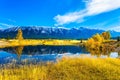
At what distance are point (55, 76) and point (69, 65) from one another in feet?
13.5

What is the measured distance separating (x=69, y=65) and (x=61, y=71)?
8.69 ft

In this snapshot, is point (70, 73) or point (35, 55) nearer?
point (70, 73)

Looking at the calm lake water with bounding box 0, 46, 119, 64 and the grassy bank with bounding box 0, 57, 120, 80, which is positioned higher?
the calm lake water with bounding box 0, 46, 119, 64

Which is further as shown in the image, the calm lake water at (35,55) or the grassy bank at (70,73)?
the calm lake water at (35,55)

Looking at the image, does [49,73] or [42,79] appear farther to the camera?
[49,73]

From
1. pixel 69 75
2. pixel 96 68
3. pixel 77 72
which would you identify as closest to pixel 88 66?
pixel 96 68

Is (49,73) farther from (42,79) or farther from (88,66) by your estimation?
(88,66)

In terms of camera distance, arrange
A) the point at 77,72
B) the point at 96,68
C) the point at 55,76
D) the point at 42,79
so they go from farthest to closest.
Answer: the point at 96,68 → the point at 77,72 → the point at 55,76 → the point at 42,79

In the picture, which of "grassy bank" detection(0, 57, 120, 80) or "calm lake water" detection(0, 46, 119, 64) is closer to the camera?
"grassy bank" detection(0, 57, 120, 80)

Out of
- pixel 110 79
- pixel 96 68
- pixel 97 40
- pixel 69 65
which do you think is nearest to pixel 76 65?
pixel 69 65

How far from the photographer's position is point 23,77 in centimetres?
A: 1611

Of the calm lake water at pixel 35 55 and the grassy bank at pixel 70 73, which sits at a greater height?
the calm lake water at pixel 35 55

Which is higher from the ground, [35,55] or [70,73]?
[35,55]

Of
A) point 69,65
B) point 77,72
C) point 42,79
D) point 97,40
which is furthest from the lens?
point 97,40
